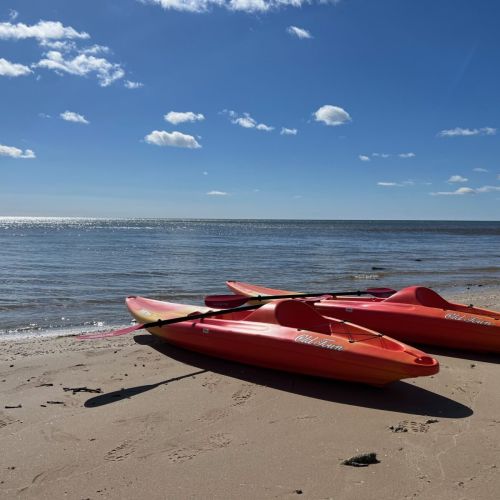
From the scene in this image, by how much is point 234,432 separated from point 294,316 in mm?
2312

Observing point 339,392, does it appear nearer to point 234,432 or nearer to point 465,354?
Answer: point 234,432

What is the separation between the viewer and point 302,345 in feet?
17.7

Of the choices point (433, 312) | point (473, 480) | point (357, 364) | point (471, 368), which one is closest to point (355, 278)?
point (433, 312)

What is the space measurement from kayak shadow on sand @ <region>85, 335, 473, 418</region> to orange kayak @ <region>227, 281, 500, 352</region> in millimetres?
1923

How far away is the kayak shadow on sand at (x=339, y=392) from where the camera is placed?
4.56 m

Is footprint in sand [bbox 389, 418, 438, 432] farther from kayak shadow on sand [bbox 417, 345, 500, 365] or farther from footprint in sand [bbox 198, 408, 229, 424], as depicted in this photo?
kayak shadow on sand [bbox 417, 345, 500, 365]

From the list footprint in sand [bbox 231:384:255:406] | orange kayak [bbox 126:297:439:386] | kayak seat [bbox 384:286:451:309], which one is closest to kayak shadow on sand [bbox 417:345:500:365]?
kayak seat [bbox 384:286:451:309]

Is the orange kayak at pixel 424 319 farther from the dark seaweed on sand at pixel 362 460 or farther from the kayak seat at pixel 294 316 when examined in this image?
the dark seaweed on sand at pixel 362 460

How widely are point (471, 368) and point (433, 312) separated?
131 cm

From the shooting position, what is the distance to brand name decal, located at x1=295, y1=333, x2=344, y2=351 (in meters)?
5.23

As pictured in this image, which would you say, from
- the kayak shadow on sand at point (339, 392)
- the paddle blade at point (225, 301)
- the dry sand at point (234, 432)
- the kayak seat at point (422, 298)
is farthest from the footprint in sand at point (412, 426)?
the paddle blade at point (225, 301)

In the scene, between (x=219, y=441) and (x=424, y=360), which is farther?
(x=424, y=360)

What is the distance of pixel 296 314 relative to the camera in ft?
20.1

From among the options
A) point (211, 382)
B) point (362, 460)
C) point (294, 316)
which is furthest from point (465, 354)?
point (362, 460)
